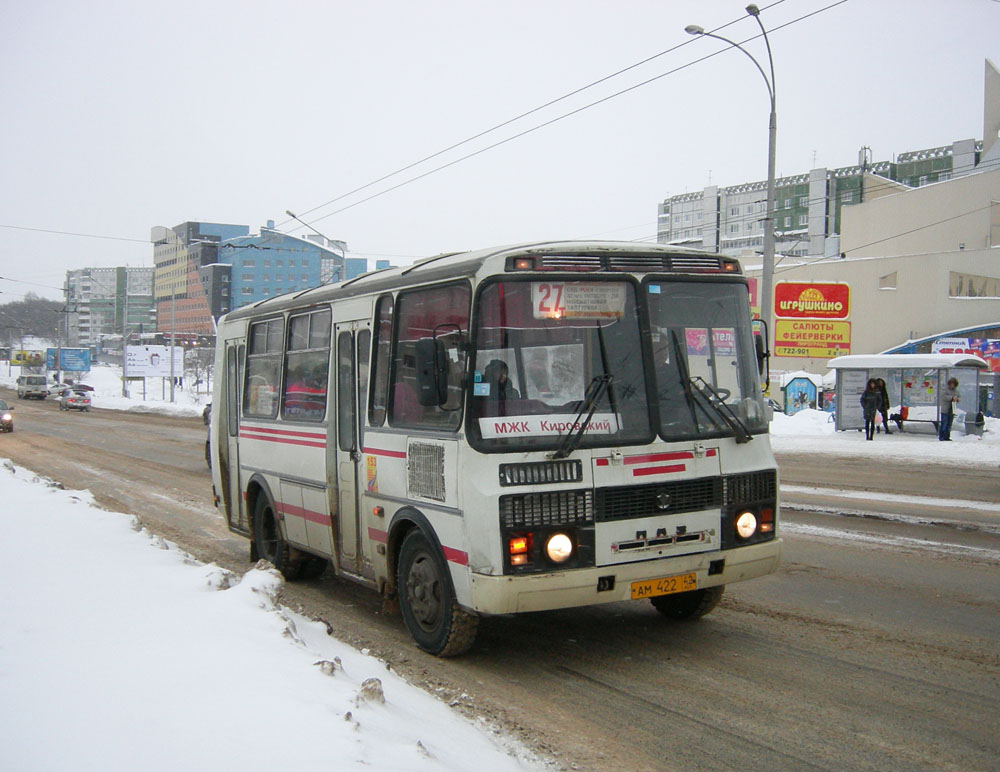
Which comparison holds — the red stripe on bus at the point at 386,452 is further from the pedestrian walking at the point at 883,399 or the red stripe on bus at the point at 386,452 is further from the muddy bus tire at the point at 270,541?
the pedestrian walking at the point at 883,399

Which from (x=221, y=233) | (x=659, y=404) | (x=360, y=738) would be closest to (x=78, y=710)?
(x=360, y=738)

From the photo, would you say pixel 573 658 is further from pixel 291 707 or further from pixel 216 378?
pixel 216 378

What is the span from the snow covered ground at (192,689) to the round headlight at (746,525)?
7.75 feet

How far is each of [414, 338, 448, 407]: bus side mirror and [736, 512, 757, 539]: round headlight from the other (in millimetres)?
2215

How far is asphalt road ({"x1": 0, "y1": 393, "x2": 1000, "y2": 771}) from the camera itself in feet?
15.3

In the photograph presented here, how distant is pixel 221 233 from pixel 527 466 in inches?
5427

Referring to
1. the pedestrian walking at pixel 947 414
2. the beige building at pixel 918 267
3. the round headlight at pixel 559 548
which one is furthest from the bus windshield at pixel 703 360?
the beige building at pixel 918 267

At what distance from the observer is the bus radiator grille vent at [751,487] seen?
626 cm

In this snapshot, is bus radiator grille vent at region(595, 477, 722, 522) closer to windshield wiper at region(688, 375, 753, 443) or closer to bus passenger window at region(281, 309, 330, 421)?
windshield wiper at region(688, 375, 753, 443)

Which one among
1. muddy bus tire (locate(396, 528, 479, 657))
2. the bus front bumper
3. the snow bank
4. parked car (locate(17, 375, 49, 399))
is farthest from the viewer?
parked car (locate(17, 375, 49, 399))

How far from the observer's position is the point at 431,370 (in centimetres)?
593

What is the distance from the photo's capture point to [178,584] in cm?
680

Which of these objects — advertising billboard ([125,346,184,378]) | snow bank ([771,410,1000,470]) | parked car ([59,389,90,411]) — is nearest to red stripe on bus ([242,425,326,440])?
snow bank ([771,410,1000,470])

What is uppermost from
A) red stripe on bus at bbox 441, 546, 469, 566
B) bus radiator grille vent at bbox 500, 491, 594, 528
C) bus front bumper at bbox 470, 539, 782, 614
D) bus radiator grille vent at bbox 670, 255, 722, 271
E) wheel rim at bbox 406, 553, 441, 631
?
bus radiator grille vent at bbox 670, 255, 722, 271
